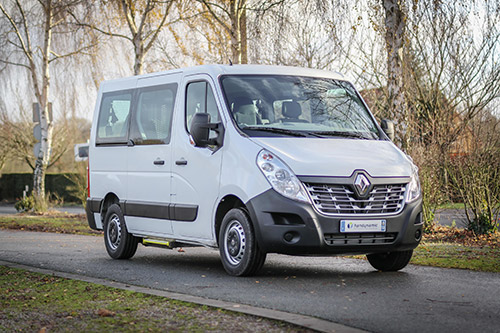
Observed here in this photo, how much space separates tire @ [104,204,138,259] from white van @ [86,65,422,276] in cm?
3

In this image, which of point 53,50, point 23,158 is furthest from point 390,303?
point 23,158

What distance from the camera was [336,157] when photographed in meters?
8.80

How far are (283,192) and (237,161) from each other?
2.66ft

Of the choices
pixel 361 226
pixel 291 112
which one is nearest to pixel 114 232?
pixel 291 112

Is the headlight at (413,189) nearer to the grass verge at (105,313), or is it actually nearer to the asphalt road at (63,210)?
the grass verge at (105,313)

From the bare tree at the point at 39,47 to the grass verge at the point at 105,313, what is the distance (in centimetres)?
2032

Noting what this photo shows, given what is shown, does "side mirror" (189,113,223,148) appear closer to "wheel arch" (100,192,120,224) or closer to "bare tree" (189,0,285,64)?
"wheel arch" (100,192,120,224)

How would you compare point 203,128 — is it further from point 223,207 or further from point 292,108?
point 292,108

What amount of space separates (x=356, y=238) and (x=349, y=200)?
41 cm

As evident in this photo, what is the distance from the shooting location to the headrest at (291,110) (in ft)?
31.5

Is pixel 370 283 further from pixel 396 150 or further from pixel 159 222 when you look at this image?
pixel 159 222

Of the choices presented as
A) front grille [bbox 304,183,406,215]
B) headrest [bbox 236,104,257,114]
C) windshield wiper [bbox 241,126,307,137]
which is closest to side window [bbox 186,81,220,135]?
headrest [bbox 236,104,257,114]

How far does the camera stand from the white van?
864 cm

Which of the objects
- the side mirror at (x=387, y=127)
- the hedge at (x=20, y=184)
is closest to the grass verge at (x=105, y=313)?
the side mirror at (x=387, y=127)
